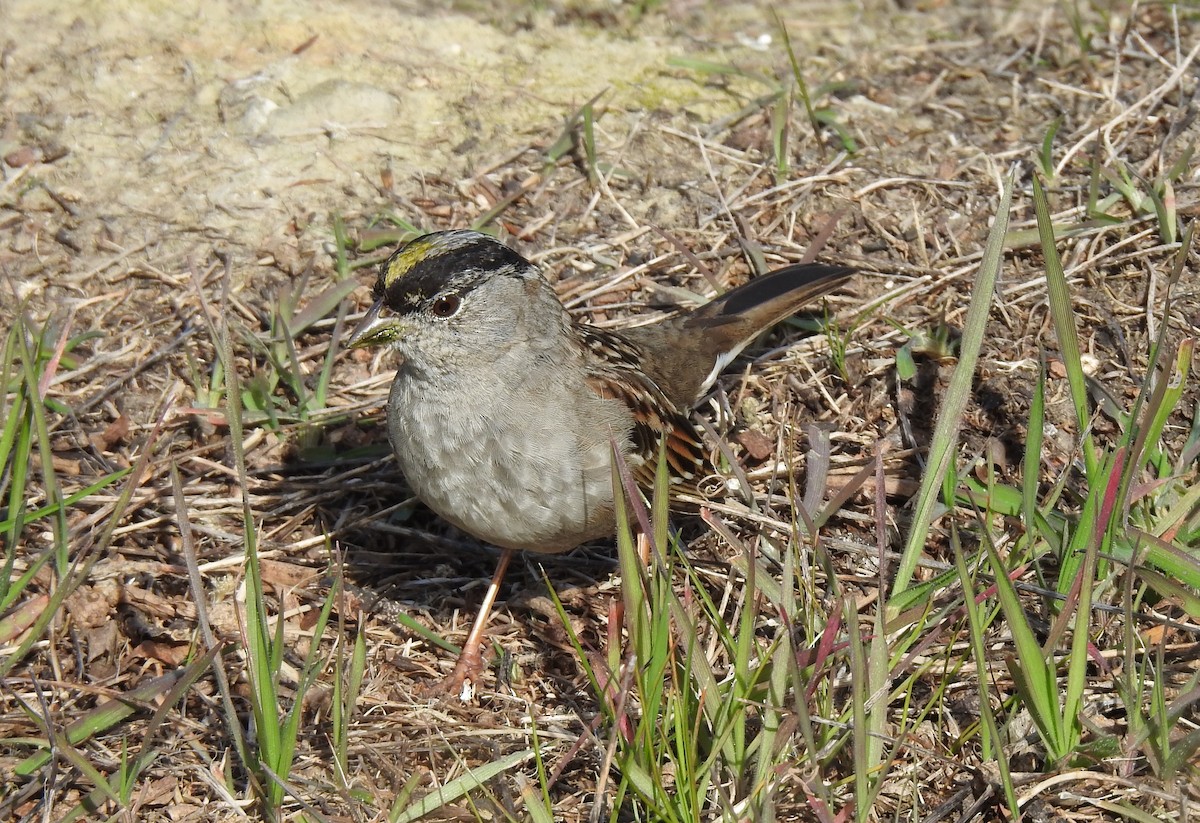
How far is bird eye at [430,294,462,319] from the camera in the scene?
3562mm

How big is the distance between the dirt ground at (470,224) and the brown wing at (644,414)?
0.25 m

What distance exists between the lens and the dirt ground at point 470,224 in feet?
12.5

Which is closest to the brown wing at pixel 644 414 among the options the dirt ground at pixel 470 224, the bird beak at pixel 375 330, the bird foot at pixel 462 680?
the dirt ground at pixel 470 224

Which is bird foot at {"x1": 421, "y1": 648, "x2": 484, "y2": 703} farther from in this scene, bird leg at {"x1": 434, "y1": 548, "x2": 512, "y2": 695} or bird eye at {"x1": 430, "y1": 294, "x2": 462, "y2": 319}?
bird eye at {"x1": 430, "y1": 294, "x2": 462, "y2": 319}

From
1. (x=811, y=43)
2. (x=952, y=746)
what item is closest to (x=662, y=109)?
(x=811, y=43)

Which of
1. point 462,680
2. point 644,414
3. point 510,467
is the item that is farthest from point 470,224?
point 462,680

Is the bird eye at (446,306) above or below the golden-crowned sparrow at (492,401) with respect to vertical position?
above

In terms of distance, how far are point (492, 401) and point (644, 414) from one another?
0.61 metres

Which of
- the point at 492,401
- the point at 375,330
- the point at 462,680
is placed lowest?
the point at 462,680

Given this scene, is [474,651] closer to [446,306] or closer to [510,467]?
[510,467]

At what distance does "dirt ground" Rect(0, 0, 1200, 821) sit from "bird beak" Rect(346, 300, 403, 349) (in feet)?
1.90

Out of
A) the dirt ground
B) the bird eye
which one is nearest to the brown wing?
the dirt ground

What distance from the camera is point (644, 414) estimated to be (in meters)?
3.96

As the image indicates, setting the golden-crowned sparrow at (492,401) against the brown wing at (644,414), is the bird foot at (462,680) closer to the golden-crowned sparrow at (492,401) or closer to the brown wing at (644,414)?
the golden-crowned sparrow at (492,401)
